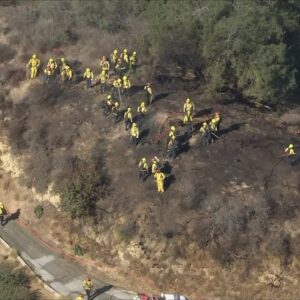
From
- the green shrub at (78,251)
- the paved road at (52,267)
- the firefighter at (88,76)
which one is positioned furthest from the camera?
the firefighter at (88,76)

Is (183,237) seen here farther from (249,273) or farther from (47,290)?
(47,290)

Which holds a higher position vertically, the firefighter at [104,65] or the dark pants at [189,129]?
the firefighter at [104,65]

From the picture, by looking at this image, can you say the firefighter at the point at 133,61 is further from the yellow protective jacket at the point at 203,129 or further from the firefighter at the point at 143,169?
the firefighter at the point at 143,169

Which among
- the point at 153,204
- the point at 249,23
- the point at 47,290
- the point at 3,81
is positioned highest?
the point at 249,23

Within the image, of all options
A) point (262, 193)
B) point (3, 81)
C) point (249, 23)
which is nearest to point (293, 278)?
point (262, 193)

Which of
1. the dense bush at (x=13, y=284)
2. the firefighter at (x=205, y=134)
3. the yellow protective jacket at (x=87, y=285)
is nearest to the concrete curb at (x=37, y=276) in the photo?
the dense bush at (x=13, y=284)

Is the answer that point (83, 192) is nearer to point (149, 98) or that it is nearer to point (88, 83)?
point (149, 98)
